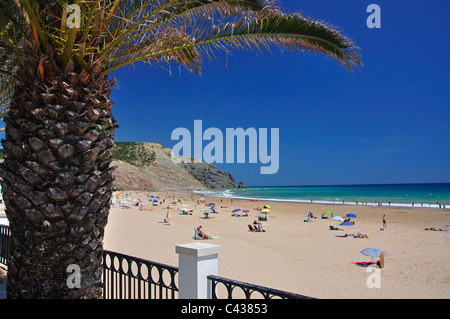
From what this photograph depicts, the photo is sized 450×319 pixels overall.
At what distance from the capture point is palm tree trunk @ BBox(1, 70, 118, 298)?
395 centimetres

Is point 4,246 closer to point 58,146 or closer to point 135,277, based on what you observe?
point 135,277

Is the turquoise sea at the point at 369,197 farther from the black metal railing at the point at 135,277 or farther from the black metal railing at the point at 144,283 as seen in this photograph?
the black metal railing at the point at 135,277

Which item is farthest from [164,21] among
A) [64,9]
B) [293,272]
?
[293,272]

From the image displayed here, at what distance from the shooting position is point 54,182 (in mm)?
3953

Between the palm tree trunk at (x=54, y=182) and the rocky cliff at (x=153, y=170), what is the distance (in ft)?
306

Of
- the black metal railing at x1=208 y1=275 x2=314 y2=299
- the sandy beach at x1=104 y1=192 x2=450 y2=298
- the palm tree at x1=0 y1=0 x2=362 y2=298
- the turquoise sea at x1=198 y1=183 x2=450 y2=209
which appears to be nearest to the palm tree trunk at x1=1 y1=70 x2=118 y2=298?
the palm tree at x1=0 y1=0 x2=362 y2=298

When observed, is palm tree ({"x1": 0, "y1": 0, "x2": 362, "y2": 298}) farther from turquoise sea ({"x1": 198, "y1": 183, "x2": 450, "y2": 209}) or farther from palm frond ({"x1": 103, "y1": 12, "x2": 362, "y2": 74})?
turquoise sea ({"x1": 198, "y1": 183, "x2": 450, "y2": 209})

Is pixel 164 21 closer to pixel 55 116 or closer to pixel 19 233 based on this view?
pixel 55 116

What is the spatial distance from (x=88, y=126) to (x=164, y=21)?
238 centimetres

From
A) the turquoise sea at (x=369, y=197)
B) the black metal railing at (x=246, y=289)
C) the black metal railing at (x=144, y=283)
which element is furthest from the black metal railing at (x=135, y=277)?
the turquoise sea at (x=369, y=197)

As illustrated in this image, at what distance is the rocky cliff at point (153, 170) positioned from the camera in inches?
4064

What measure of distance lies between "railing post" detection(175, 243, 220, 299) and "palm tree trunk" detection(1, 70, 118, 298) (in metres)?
1.19

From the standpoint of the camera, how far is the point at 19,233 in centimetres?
413

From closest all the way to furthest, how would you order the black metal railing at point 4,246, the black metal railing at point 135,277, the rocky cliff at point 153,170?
the black metal railing at point 135,277, the black metal railing at point 4,246, the rocky cliff at point 153,170
